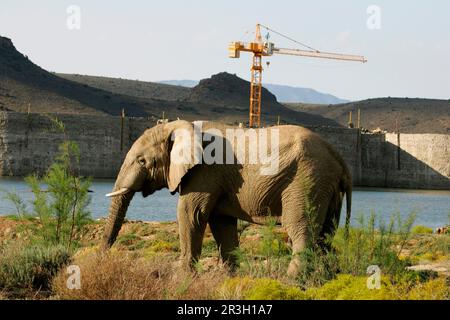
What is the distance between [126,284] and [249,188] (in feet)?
8.72

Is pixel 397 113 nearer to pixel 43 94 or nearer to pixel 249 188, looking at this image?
pixel 43 94

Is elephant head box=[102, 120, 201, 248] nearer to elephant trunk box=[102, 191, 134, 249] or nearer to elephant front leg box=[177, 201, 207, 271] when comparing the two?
elephant trunk box=[102, 191, 134, 249]

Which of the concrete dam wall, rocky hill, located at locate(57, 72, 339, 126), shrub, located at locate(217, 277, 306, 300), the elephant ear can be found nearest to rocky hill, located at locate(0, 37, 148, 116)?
rocky hill, located at locate(57, 72, 339, 126)

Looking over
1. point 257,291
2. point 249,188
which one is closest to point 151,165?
point 249,188

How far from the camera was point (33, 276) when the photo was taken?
10945 millimetres

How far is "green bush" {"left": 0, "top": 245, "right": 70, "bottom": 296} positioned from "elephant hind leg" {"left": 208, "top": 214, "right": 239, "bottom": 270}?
78.1 inches

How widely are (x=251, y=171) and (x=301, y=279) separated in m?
1.52

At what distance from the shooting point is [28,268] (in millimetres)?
11008

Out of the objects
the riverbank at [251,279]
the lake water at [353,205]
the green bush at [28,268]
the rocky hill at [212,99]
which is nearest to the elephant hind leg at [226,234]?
the riverbank at [251,279]

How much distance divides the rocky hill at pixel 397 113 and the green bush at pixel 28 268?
10176cm

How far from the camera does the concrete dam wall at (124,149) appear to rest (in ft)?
222

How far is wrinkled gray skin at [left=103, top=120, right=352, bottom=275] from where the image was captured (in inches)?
454

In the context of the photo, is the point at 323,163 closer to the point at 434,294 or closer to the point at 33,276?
the point at 434,294
